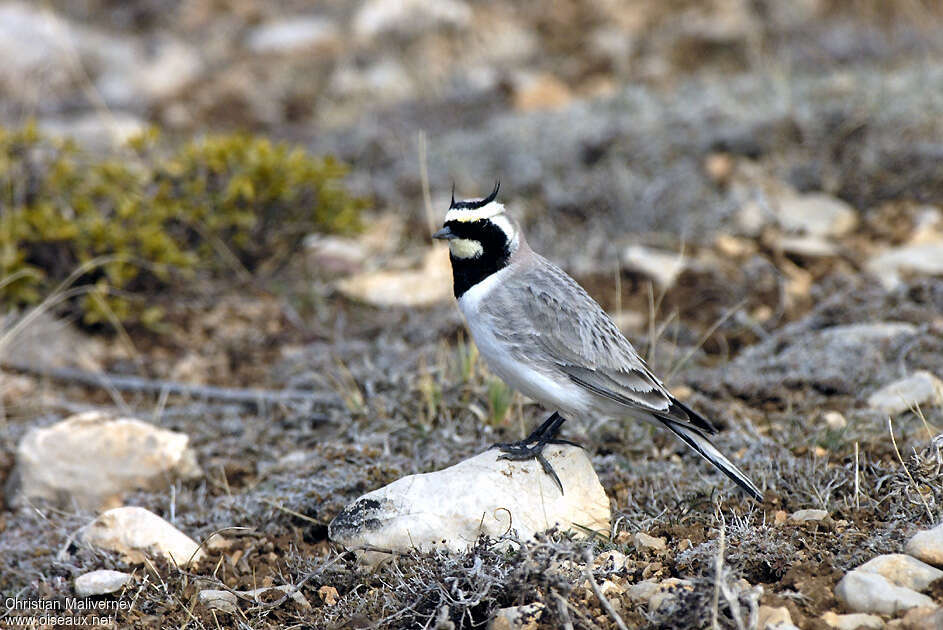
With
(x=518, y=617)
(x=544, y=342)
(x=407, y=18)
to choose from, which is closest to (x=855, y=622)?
(x=518, y=617)

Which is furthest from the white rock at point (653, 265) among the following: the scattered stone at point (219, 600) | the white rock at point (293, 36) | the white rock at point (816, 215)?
the white rock at point (293, 36)

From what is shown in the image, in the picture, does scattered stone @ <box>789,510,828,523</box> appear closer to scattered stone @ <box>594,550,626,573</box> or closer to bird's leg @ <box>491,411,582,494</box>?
scattered stone @ <box>594,550,626,573</box>

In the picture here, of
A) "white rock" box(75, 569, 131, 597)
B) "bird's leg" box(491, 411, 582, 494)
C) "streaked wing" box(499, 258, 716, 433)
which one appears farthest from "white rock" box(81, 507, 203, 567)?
"streaked wing" box(499, 258, 716, 433)

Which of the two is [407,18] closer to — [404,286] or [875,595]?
[404,286]

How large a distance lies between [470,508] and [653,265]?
3319 mm

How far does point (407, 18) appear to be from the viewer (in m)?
11.8

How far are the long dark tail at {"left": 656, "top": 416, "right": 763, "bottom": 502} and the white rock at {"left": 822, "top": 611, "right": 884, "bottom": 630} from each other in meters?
0.81

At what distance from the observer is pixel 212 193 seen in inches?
268

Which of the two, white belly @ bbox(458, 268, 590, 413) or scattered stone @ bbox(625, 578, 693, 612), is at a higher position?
white belly @ bbox(458, 268, 590, 413)

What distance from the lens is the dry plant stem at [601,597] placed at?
118 inches

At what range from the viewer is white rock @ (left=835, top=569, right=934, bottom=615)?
120 inches

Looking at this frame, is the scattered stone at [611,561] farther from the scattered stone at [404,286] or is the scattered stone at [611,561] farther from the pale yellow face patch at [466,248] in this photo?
the scattered stone at [404,286]

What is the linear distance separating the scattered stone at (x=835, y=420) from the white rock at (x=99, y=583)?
3.20m

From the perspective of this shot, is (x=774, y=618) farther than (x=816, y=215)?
No
